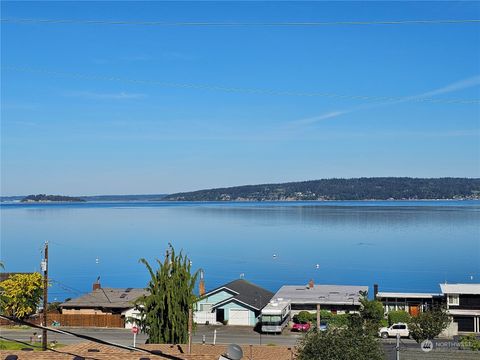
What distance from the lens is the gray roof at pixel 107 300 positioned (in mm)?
50625

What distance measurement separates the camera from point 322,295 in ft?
176

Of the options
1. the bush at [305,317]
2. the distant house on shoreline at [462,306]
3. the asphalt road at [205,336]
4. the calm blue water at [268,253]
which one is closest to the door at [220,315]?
the asphalt road at [205,336]

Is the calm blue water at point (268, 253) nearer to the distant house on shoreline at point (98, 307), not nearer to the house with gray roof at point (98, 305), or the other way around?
the house with gray roof at point (98, 305)

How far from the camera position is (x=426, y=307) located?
4922 cm

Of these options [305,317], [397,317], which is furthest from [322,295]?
[397,317]

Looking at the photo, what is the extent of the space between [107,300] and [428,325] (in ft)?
83.1

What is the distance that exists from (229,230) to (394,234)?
40.6 meters

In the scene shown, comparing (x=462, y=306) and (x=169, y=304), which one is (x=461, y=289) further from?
(x=169, y=304)

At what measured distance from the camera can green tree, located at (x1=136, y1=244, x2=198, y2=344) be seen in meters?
29.8

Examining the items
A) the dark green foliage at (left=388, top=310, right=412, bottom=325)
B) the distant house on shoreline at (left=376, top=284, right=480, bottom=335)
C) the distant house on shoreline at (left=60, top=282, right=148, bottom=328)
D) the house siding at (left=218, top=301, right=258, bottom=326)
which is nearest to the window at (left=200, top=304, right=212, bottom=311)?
the house siding at (left=218, top=301, right=258, bottom=326)

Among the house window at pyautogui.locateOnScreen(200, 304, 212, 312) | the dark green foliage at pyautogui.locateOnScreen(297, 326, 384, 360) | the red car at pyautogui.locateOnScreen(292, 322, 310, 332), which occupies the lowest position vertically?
the red car at pyautogui.locateOnScreen(292, 322, 310, 332)

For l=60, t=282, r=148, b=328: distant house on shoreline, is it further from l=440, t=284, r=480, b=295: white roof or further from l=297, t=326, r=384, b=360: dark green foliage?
l=297, t=326, r=384, b=360: dark green foliage

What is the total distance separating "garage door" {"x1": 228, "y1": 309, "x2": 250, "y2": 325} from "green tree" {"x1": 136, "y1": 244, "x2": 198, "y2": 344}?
758 inches

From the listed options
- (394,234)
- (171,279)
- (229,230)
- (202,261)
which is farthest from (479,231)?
(171,279)
